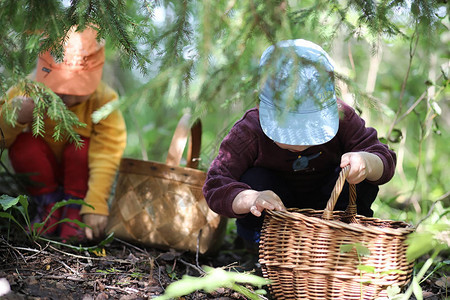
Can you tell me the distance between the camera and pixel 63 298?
55.7 inches

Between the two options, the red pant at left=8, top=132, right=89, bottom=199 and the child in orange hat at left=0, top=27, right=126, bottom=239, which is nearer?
the child in orange hat at left=0, top=27, right=126, bottom=239

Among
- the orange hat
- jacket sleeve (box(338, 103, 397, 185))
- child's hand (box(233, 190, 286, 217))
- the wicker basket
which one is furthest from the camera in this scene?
the wicker basket

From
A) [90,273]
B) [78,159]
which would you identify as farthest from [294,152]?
[78,159]

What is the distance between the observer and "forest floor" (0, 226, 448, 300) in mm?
1478

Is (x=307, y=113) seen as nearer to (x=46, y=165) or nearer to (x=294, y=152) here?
(x=294, y=152)

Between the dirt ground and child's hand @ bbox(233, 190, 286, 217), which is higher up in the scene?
child's hand @ bbox(233, 190, 286, 217)

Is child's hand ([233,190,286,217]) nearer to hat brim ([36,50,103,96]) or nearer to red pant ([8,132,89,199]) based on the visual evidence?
hat brim ([36,50,103,96])

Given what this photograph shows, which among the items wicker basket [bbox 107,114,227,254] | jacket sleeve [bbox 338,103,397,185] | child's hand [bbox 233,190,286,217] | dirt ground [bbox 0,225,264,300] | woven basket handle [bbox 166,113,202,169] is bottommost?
dirt ground [bbox 0,225,264,300]

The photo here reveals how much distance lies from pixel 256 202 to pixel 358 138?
1.94ft

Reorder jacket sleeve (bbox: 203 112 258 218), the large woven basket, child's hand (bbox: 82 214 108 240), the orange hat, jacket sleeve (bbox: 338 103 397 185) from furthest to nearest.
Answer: child's hand (bbox: 82 214 108 240), the orange hat, jacket sleeve (bbox: 338 103 397 185), jacket sleeve (bbox: 203 112 258 218), the large woven basket

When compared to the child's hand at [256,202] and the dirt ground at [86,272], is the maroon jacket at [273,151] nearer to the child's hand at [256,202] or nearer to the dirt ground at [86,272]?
Result: the child's hand at [256,202]

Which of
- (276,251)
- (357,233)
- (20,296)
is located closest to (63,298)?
(20,296)

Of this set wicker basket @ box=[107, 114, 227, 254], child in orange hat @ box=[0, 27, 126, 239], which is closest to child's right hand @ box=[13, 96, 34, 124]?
child in orange hat @ box=[0, 27, 126, 239]

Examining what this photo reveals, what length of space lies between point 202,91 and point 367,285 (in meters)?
0.83
